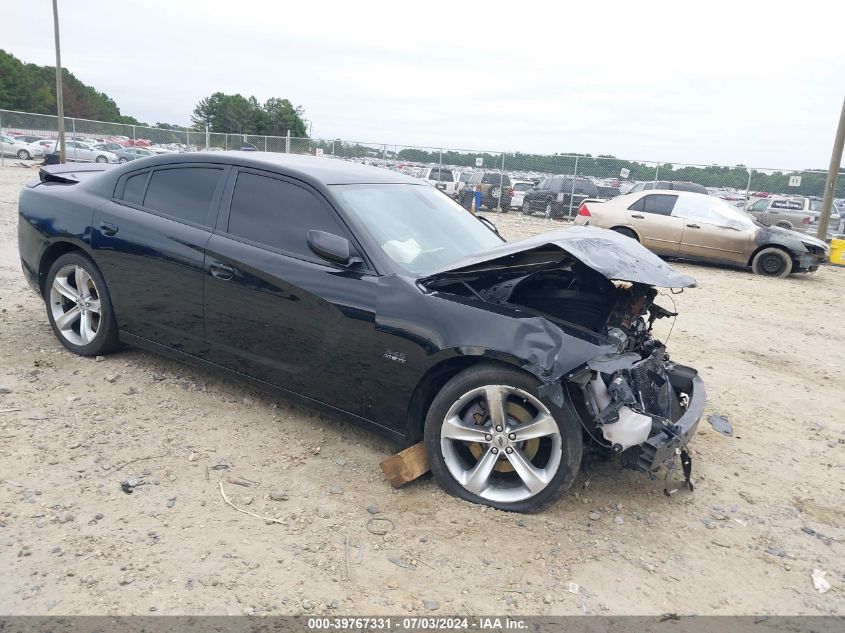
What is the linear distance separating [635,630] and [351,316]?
1.96 metres

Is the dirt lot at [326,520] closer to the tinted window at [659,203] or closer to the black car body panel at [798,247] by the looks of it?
the black car body panel at [798,247]

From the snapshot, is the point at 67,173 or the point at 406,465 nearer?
the point at 406,465

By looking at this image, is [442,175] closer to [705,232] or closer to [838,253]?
[705,232]

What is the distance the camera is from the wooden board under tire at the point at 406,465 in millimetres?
3287

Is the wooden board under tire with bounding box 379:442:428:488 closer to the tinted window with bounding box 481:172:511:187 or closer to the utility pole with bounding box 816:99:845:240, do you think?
the utility pole with bounding box 816:99:845:240

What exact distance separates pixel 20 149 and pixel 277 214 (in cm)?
3334

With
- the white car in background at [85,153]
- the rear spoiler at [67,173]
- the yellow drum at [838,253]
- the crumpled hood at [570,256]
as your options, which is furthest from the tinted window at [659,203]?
the white car in background at [85,153]

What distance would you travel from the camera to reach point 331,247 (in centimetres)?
341

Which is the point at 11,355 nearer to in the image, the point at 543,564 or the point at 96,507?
the point at 96,507

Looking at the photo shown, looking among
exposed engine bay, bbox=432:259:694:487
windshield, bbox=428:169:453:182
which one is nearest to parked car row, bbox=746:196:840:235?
windshield, bbox=428:169:453:182

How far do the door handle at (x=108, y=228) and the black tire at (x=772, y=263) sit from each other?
1128 cm

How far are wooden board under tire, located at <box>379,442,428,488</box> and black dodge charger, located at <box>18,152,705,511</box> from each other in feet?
0.27

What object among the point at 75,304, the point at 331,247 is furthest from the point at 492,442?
the point at 75,304

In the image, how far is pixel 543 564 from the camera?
280 centimetres
